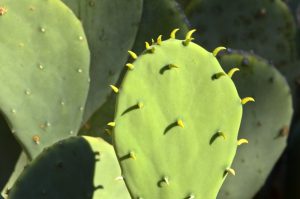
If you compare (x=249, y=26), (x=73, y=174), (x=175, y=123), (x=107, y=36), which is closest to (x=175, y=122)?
(x=175, y=123)

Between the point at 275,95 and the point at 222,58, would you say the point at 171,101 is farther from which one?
the point at 275,95

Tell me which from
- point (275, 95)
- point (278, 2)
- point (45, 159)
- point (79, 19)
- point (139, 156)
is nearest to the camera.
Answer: point (139, 156)

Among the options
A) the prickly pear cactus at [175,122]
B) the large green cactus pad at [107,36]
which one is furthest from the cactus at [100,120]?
the prickly pear cactus at [175,122]

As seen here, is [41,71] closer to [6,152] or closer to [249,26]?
[6,152]

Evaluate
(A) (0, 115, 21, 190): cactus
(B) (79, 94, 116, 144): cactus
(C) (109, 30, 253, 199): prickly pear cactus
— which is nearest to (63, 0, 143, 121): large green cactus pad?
(B) (79, 94, 116, 144): cactus

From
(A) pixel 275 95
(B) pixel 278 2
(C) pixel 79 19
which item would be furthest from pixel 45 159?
(B) pixel 278 2

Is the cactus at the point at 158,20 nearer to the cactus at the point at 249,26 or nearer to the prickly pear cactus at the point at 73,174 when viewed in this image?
the cactus at the point at 249,26

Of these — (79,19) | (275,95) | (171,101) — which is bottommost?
(275,95)

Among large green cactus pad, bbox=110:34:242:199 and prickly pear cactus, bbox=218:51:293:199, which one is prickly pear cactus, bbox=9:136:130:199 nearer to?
large green cactus pad, bbox=110:34:242:199
